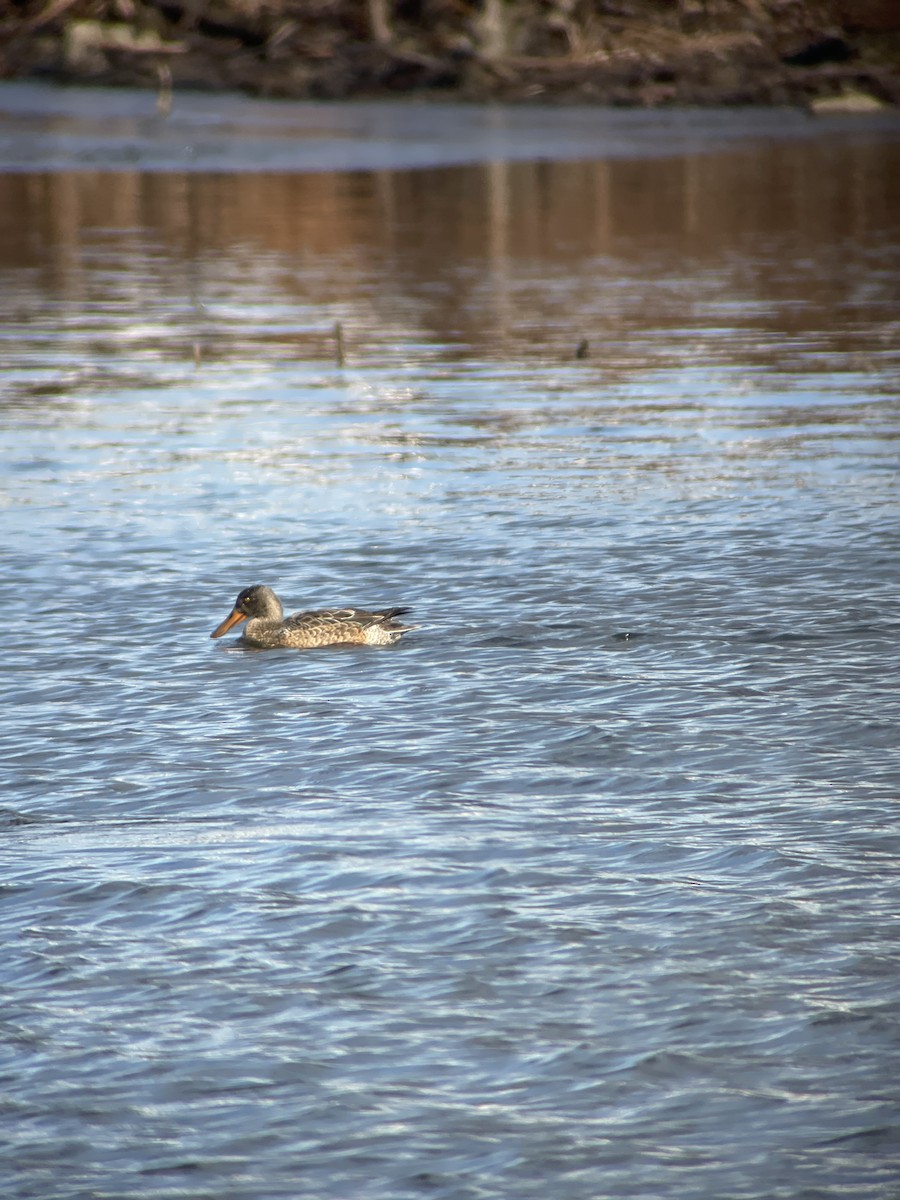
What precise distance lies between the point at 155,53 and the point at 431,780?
187 ft

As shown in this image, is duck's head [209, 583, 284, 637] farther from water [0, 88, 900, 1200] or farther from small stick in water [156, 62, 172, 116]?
small stick in water [156, 62, 172, 116]

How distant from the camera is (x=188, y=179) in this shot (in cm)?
A: 4694

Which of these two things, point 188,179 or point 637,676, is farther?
point 188,179

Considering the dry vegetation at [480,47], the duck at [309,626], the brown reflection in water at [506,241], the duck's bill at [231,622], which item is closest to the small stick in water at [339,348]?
the brown reflection in water at [506,241]

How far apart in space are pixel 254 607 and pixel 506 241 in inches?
960

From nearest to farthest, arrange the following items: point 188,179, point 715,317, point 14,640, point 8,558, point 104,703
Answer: point 104,703
point 14,640
point 8,558
point 715,317
point 188,179

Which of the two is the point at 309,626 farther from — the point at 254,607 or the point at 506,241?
the point at 506,241

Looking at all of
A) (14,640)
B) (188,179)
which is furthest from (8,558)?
(188,179)

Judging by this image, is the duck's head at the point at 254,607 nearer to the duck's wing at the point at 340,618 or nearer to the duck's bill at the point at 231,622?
the duck's bill at the point at 231,622

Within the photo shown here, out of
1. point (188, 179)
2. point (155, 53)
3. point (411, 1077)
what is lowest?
point (411, 1077)

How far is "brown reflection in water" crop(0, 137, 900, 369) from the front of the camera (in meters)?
27.6

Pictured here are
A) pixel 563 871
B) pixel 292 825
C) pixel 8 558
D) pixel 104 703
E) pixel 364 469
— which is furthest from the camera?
pixel 364 469

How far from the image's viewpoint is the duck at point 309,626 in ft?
39.1

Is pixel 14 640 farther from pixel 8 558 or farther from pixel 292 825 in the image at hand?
pixel 292 825
